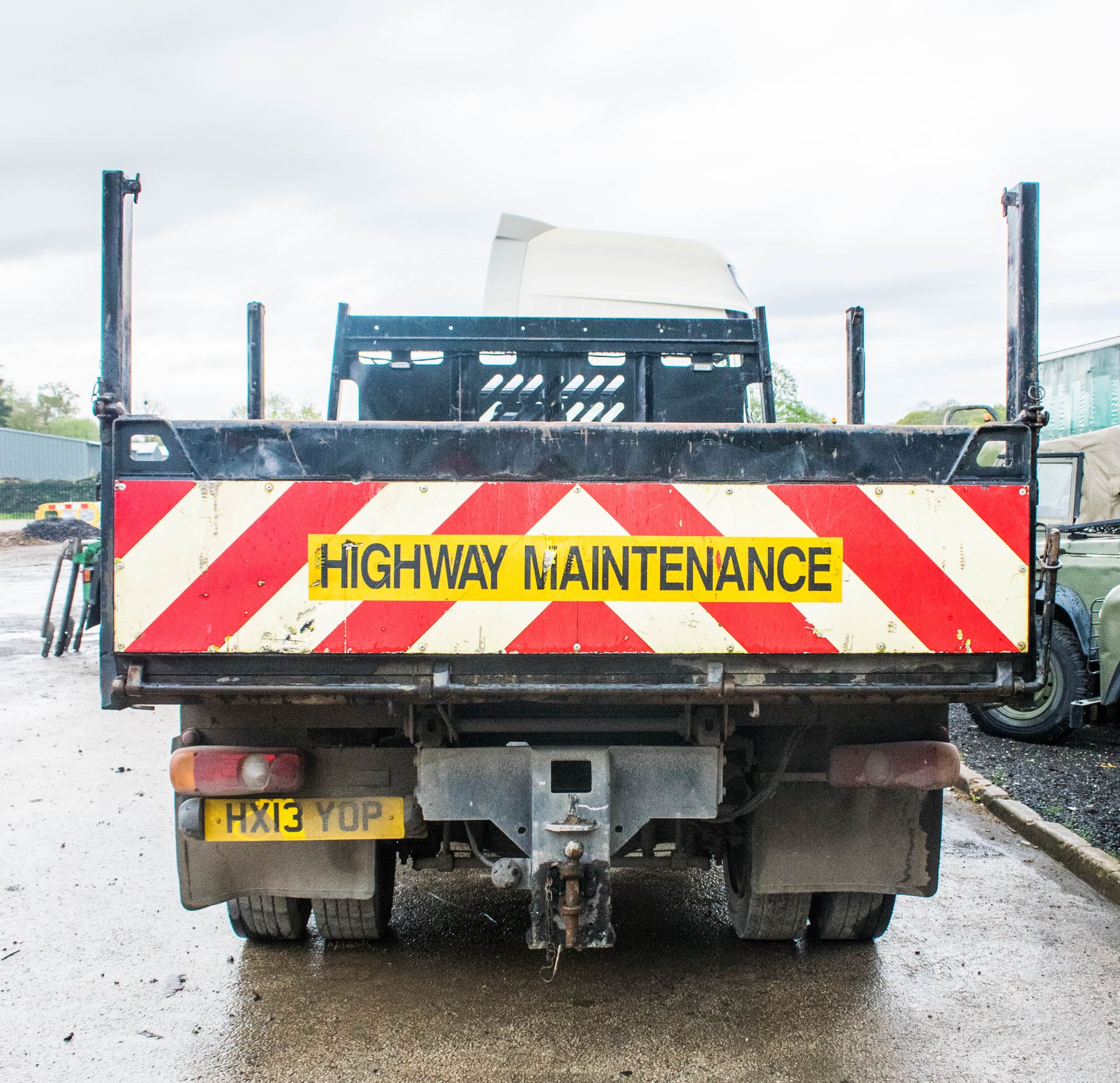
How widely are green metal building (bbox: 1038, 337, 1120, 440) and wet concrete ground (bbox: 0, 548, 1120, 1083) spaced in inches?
299

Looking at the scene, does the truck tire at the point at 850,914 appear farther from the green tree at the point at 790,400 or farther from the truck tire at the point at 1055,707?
the green tree at the point at 790,400

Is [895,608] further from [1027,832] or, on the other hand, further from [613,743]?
[1027,832]

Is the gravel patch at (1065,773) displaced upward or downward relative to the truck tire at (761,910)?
downward

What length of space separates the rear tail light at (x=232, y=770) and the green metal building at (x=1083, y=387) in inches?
383

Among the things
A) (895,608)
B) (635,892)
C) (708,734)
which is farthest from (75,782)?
(895,608)

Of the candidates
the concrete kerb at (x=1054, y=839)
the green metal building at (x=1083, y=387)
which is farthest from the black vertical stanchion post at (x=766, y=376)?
the green metal building at (x=1083, y=387)

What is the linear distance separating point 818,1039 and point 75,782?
480 centimetres

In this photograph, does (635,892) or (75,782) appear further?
(75,782)

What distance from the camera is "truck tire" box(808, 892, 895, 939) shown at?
12.4ft

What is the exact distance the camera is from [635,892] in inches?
179

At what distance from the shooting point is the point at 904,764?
10.3 feet

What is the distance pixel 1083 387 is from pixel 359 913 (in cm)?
1049

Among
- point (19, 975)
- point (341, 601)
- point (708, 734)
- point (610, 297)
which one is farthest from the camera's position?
point (610, 297)

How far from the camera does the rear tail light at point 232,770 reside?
10.1 feet
